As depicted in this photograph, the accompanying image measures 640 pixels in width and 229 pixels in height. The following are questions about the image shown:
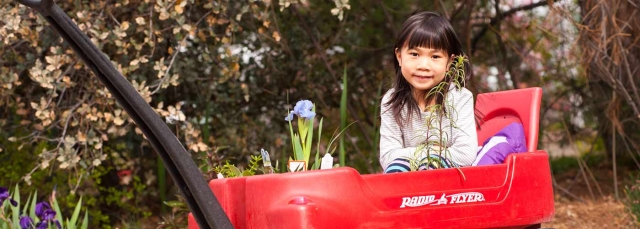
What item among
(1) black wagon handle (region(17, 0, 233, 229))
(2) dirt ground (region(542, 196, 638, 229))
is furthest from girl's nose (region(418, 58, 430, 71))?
(2) dirt ground (region(542, 196, 638, 229))

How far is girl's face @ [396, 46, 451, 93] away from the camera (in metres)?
2.46

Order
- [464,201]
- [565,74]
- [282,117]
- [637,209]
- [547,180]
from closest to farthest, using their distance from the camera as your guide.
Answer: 1. [464,201]
2. [547,180]
3. [637,209]
4. [282,117]
5. [565,74]

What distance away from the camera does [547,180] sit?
7.57 ft

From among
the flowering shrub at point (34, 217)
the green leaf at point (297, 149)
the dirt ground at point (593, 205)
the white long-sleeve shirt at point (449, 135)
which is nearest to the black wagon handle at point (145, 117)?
the green leaf at point (297, 149)

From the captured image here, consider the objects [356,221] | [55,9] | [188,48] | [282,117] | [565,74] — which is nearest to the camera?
[55,9]

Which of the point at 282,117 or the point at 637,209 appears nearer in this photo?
the point at 637,209

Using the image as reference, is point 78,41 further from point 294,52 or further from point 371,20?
point 371,20

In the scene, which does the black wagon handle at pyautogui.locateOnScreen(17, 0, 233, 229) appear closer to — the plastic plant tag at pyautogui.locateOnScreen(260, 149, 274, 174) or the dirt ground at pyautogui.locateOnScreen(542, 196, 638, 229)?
the plastic plant tag at pyautogui.locateOnScreen(260, 149, 274, 174)

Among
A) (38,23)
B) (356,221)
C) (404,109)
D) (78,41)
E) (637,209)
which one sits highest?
(38,23)

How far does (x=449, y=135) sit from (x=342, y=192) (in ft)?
1.97

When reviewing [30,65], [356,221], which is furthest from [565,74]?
[356,221]

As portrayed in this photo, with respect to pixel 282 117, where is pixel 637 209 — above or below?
below

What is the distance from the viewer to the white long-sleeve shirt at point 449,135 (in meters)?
2.41

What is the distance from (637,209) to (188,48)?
2.54 m
